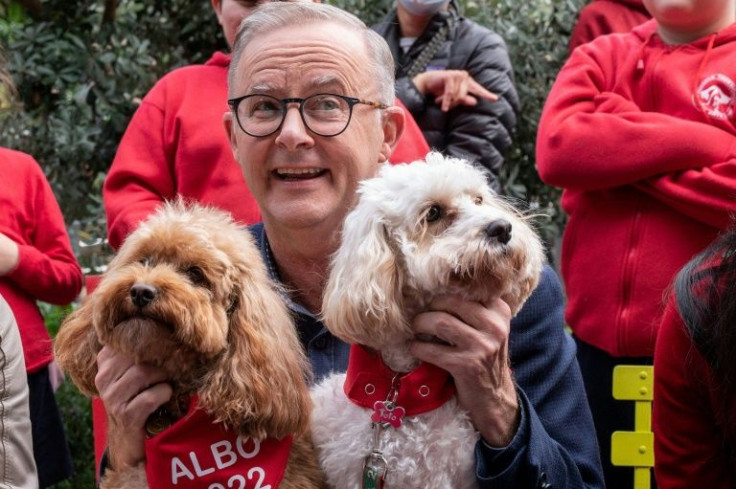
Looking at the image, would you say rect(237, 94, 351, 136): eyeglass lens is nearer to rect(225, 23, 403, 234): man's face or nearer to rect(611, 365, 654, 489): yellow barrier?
rect(225, 23, 403, 234): man's face

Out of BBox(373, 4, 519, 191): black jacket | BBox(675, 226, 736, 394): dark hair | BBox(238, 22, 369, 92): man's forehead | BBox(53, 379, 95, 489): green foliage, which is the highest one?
BBox(238, 22, 369, 92): man's forehead

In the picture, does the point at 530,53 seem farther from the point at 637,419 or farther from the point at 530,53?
the point at 637,419

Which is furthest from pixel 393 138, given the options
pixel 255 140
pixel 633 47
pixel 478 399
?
pixel 633 47

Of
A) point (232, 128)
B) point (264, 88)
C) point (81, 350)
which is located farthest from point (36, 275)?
point (264, 88)

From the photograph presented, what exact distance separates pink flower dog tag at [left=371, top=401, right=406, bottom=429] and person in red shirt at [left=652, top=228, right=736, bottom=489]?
0.71 metres

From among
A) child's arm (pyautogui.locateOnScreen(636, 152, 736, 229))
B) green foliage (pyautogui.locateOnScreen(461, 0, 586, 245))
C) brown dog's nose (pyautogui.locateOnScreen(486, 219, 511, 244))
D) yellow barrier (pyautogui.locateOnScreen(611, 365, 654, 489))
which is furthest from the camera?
green foliage (pyautogui.locateOnScreen(461, 0, 586, 245))

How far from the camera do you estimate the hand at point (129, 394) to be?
214 centimetres

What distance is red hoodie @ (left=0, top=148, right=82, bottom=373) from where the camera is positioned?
144 inches

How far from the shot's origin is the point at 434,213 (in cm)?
215

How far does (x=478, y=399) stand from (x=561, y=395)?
36 centimetres

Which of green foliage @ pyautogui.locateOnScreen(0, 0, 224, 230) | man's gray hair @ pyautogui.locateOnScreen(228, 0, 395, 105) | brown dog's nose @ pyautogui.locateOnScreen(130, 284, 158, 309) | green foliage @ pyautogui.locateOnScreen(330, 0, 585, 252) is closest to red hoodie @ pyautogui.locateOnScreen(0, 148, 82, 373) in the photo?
green foliage @ pyautogui.locateOnScreen(0, 0, 224, 230)

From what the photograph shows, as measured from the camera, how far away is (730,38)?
3.15 metres

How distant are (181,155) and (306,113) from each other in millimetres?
1100

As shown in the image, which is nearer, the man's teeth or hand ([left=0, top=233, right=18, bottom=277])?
the man's teeth
